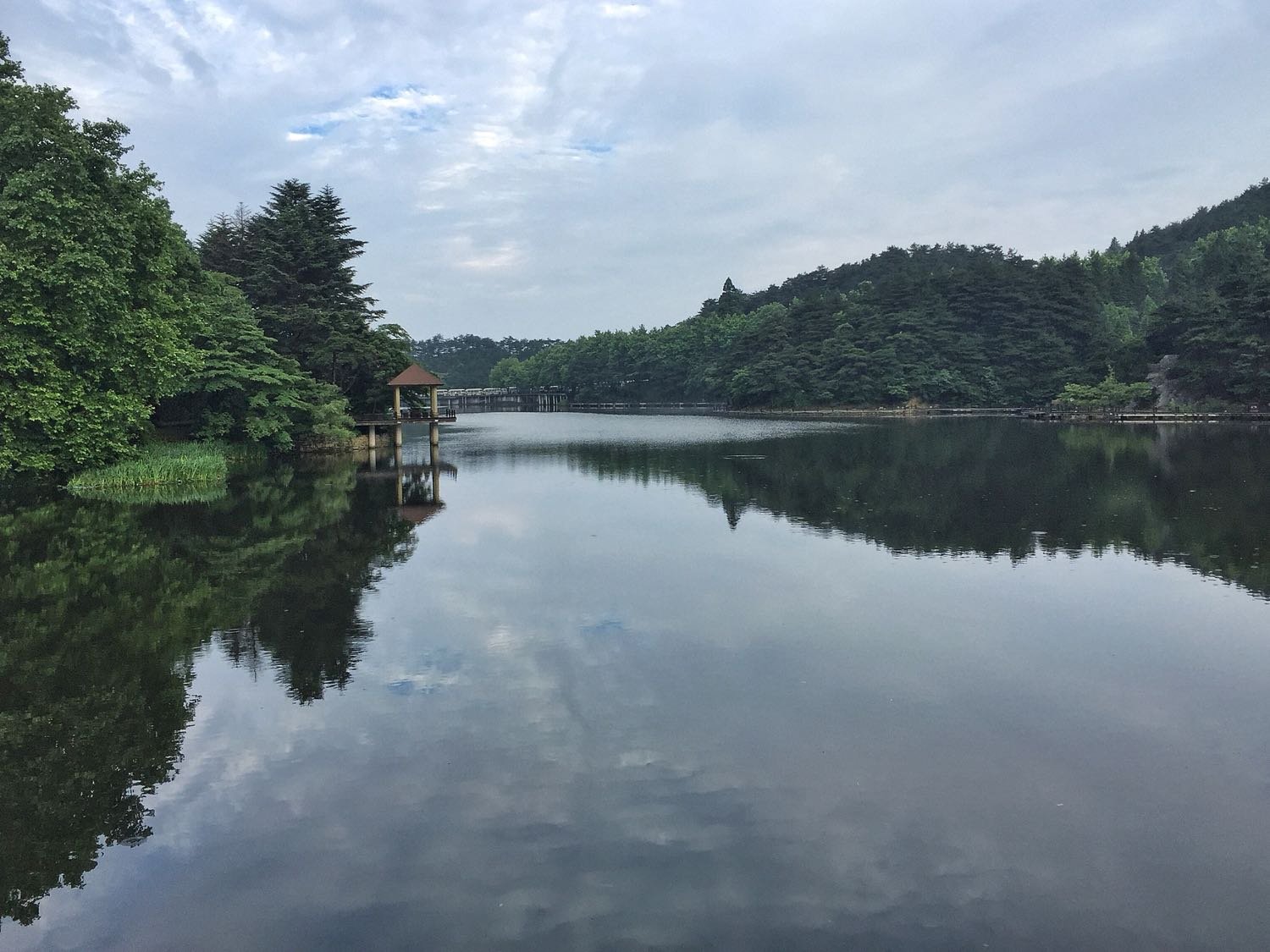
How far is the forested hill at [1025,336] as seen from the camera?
57969 millimetres

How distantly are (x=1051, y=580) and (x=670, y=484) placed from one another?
49.2 ft

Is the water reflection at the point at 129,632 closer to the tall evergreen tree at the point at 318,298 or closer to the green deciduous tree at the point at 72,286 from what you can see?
the green deciduous tree at the point at 72,286

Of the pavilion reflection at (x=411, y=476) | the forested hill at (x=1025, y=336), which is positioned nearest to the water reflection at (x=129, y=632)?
the pavilion reflection at (x=411, y=476)

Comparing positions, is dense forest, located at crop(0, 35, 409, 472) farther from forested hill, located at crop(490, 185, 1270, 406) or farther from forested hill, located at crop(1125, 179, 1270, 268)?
forested hill, located at crop(1125, 179, 1270, 268)

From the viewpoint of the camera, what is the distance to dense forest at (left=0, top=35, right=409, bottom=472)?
2241 cm

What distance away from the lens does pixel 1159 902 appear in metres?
5.24

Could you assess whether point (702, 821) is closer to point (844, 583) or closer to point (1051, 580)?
point (844, 583)

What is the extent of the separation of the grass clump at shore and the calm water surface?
8203 millimetres

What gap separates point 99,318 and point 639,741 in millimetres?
→ 23260

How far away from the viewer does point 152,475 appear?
85.2 ft

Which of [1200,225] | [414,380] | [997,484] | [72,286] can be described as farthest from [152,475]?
[1200,225]

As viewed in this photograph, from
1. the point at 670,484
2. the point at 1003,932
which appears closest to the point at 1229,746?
the point at 1003,932

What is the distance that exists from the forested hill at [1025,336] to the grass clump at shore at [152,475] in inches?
2355

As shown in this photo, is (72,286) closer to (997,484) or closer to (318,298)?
(318,298)
